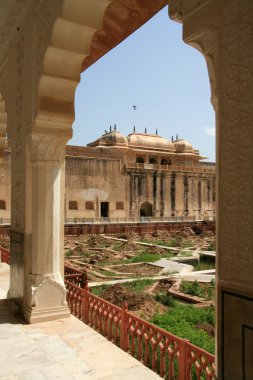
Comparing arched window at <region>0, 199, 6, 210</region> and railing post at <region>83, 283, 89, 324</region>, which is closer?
railing post at <region>83, 283, 89, 324</region>

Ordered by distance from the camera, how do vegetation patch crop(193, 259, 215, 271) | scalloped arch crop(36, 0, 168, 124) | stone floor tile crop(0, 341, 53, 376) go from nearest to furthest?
stone floor tile crop(0, 341, 53, 376) → scalloped arch crop(36, 0, 168, 124) → vegetation patch crop(193, 259, 215, 271)

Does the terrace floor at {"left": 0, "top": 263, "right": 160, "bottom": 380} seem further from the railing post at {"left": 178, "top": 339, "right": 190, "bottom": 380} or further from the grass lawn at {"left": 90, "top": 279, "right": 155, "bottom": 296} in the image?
the grass lawn at {"left": 90, "top": 279, "right": 155, "bottom": 296}

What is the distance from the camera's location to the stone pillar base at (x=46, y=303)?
422 cm

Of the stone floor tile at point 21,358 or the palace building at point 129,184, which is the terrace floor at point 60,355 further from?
the palace building at point 129,184

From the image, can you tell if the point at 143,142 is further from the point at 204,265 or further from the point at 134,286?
the point at 134,286

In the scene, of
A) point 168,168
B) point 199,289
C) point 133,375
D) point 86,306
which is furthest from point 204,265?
point 168,168

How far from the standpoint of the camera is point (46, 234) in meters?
4.43

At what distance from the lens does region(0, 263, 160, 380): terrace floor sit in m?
3.01

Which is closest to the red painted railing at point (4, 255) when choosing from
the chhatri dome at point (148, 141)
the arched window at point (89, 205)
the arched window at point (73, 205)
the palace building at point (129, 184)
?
the palace building at point (129, 184)

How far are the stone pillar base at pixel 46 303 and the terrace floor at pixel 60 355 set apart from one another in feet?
0.27

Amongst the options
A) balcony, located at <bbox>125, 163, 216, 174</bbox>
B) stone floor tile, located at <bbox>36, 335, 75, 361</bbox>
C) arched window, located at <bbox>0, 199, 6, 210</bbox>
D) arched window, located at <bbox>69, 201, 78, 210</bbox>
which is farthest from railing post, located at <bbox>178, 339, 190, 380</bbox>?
balcony, located at <bbox>125, 163, 216, 174</bbox>

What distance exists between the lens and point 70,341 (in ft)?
12.2

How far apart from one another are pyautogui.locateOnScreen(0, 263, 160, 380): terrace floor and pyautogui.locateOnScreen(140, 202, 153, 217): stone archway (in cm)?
2616

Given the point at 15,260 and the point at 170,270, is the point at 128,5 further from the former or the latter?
the point at 170,270
